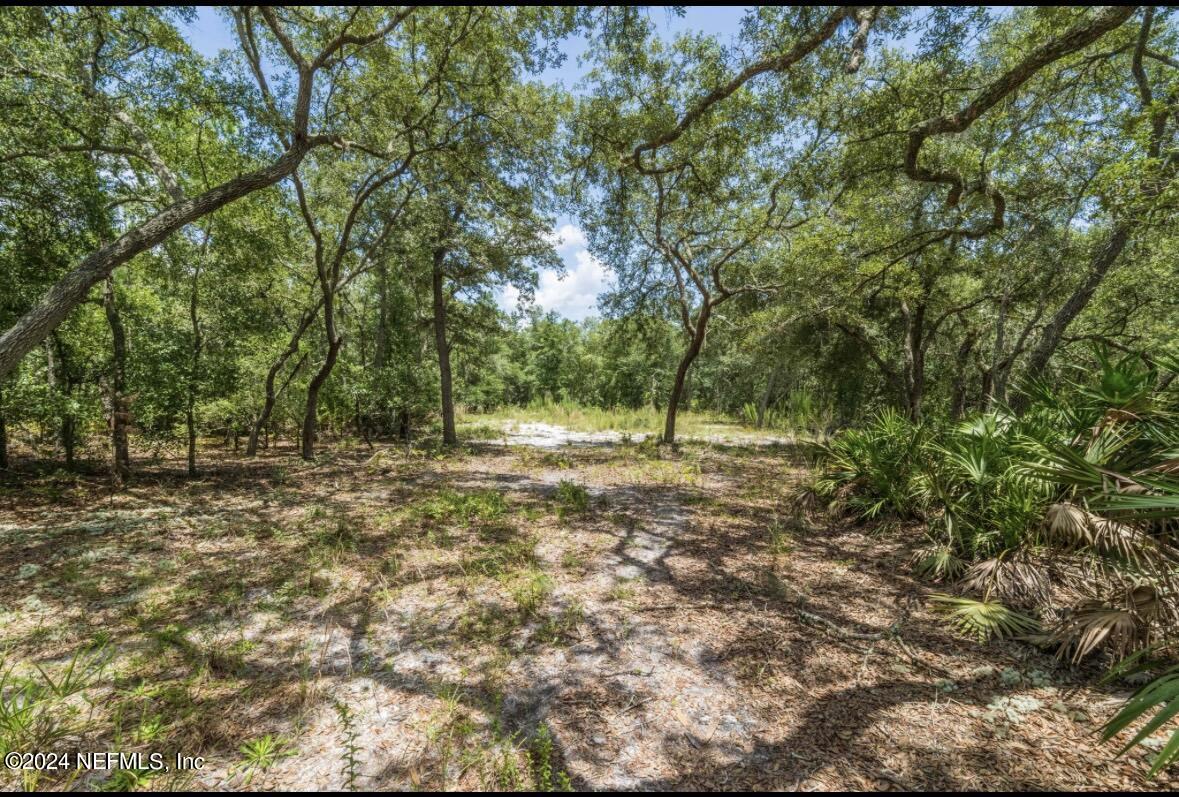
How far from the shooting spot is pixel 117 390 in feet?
20.9

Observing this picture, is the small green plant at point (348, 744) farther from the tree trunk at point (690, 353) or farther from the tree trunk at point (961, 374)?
the tree trunk at point (961, 374)

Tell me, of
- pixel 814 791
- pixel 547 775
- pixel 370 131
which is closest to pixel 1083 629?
pixel 814 791

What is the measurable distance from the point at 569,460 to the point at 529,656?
7.38 m

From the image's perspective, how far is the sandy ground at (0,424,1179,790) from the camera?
2061mm

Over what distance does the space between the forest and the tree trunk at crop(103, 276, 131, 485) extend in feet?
0.27

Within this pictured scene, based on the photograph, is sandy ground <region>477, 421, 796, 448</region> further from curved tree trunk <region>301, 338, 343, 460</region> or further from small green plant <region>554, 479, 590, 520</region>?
small green plant <region>554, 479, 590, 520</region>

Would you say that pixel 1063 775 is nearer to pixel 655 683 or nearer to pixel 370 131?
pixel 655 683

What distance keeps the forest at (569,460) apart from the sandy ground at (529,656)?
31 mm

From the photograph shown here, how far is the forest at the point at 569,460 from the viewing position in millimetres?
2250

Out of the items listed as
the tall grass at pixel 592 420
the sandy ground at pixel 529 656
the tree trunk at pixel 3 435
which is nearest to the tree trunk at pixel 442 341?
the tall grass at pixel 592 420

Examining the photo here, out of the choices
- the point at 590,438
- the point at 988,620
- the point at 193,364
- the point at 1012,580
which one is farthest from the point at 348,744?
the point at 590,438

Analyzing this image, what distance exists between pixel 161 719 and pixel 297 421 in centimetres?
1111

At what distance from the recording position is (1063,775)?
1.92 meters

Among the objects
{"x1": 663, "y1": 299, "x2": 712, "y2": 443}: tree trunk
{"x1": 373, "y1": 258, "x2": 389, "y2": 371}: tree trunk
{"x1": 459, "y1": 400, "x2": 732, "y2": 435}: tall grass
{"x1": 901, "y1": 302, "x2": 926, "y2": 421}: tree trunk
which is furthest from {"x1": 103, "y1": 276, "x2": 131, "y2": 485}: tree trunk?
{"x1": 901, "y1": 302, "x2": 926, "y2": 421}: tree trunk
